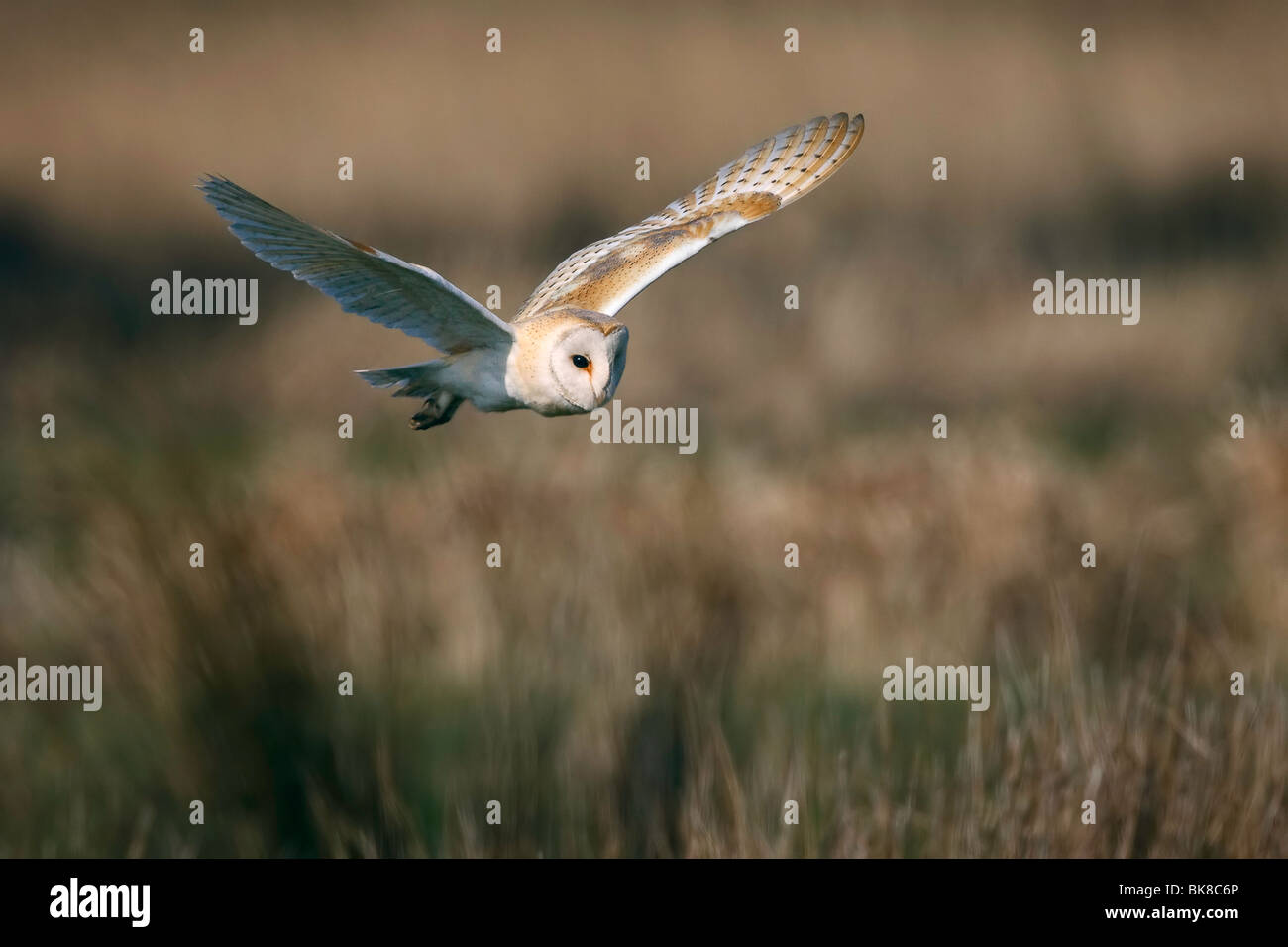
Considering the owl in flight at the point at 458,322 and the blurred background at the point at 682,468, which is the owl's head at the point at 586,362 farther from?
the blurred background at the point at 682,468

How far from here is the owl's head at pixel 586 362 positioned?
3984 millimetres

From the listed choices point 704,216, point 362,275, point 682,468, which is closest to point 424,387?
point 362,275

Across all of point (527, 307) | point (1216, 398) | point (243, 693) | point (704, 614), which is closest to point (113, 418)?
point (243, 693)

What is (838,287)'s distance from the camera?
1599cm

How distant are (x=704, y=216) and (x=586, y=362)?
1.56m

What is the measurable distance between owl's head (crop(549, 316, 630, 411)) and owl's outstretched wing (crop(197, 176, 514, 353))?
17 centimetres

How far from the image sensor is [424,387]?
4.28m

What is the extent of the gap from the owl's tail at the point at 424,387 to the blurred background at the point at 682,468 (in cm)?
121

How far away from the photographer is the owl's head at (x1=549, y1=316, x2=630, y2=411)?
398 centimetres

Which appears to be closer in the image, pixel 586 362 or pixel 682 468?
pixel 586 362

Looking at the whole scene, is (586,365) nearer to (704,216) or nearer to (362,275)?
(362,275)

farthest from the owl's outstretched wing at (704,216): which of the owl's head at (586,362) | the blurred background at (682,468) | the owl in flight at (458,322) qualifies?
the blurred background at (682,468)

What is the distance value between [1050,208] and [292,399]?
1032cm

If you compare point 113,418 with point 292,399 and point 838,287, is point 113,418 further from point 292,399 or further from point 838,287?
point 838,287
